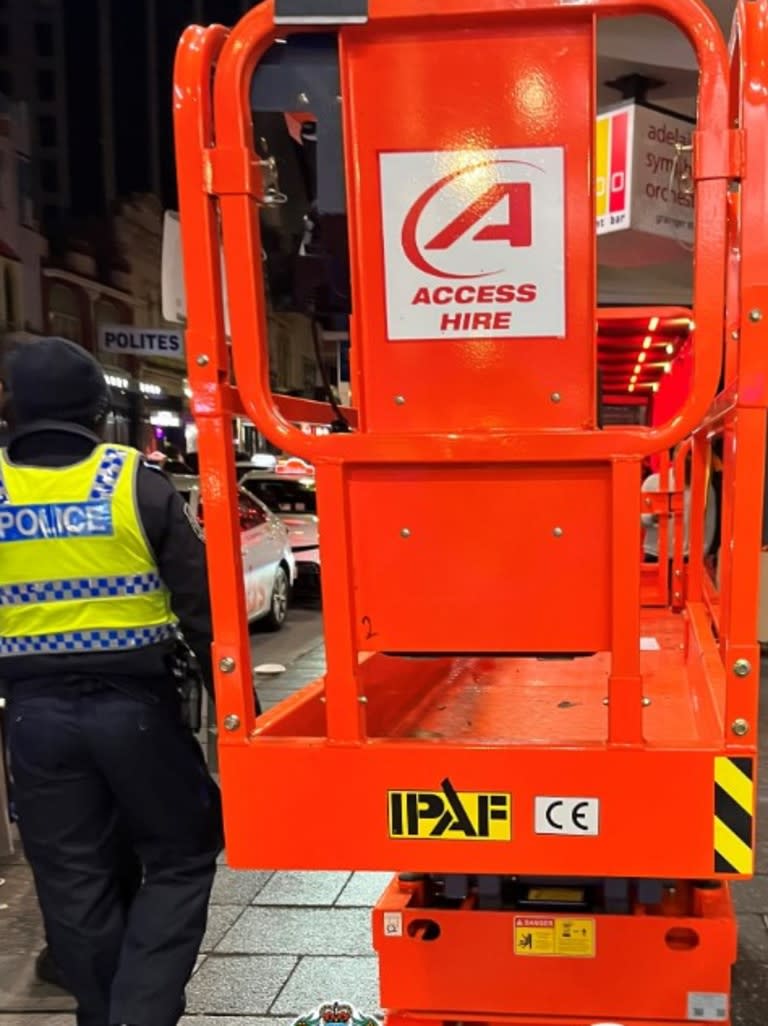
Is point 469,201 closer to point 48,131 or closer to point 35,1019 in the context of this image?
point 35,1019

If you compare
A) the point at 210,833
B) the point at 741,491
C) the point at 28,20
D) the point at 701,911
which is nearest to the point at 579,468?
the point at 741,491

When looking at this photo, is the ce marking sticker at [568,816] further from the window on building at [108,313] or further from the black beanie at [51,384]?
the window on building at [108,313]

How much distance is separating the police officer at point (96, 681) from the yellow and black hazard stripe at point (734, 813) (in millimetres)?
1445

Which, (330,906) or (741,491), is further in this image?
(330,906)

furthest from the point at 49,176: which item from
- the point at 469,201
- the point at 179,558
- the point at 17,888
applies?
the point at 469,201

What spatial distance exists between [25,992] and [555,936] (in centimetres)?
232

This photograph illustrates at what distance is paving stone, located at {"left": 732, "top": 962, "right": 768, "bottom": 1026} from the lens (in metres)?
3.10

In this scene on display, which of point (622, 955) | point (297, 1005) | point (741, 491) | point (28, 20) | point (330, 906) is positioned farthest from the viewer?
point (28, 20)

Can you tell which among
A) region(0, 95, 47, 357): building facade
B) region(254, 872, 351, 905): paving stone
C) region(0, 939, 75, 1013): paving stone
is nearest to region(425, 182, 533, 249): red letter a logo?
region(0, 939, 75, 1013): paving stone

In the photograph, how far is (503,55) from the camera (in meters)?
1.79

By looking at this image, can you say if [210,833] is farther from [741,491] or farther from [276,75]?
[276,75]

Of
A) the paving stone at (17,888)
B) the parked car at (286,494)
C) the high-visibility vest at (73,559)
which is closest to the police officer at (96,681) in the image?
the high-visibility vest at (73,559)

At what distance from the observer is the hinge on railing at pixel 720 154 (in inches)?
66.2

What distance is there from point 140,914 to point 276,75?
2.26m
